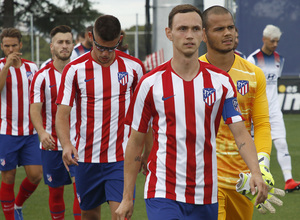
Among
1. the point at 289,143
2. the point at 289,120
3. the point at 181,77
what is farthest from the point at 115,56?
the point at 289,120

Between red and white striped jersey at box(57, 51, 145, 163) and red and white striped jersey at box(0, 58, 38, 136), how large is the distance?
200 cm

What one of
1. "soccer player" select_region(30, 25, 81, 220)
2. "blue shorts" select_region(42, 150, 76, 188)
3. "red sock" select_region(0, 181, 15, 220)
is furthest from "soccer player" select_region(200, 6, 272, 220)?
"red sock" select_region(0, 181, 15, 220)

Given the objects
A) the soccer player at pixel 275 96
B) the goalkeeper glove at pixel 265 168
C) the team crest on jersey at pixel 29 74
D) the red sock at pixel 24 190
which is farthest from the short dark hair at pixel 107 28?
the soccer player at pixel 275 96

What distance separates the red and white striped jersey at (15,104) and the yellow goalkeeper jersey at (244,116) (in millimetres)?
3443

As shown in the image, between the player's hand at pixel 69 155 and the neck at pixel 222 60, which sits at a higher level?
the neck at pixel 222 60

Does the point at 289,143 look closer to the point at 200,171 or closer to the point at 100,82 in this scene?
the point at 100,82

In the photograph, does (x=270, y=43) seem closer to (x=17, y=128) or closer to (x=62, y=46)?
(x=62, y=46)

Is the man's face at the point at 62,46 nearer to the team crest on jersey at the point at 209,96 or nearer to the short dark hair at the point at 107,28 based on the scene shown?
the short dark hair at the point at 107,28

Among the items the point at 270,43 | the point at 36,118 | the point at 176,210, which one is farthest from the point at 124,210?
the point at 270,43

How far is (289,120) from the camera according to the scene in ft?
59.3

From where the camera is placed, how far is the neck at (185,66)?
3.87m

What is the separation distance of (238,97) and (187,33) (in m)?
0.80

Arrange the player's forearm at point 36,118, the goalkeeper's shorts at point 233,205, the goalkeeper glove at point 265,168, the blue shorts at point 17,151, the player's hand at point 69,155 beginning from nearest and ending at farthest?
the goalkeeper glove at point 265,168 → the goalkeeper's shorts at point 233,205 → the player's hand at point 69,155 → the player's forearm at point 36,118 → the blue shorts at point 17,151

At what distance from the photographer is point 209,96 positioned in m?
3.84
